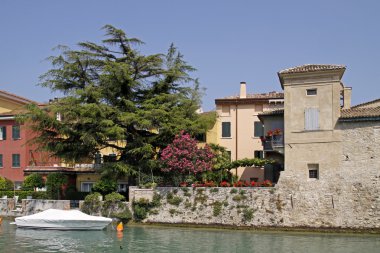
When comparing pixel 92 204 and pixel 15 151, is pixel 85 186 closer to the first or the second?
pixel 15 151

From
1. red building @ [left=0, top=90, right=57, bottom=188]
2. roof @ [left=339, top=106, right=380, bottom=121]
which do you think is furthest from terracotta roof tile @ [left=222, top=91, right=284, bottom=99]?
red building @ [left=0, top=90, right=57, bottom=188]

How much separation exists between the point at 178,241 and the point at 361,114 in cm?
1454

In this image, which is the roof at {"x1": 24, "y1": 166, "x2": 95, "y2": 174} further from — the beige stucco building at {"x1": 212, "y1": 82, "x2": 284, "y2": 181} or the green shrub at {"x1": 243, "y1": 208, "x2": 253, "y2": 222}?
the green shrub at {"x1": 243, "y1": 208, "x2": 253, "y2": 222}

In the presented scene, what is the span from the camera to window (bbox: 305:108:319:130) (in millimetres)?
34719

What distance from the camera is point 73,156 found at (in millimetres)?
40438

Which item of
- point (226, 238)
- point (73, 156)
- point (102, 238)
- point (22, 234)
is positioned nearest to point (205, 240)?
point (226, 238)

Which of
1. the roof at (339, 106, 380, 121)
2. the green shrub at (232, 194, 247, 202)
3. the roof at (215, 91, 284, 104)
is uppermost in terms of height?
the roof at (215, 91, 284, 104)

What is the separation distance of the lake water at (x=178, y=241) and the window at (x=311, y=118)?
7147 mm

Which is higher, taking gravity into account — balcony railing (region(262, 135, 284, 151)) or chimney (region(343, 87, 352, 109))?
chimney (region(343, 87, 352, 109))

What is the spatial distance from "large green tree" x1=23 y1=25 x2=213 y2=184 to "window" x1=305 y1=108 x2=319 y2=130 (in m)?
9.17

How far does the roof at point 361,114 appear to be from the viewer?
109 feet

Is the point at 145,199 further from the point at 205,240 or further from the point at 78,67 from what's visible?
the point at 78,67

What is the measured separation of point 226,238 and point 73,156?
50.6 ft

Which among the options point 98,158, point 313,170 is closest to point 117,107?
point 98,158
